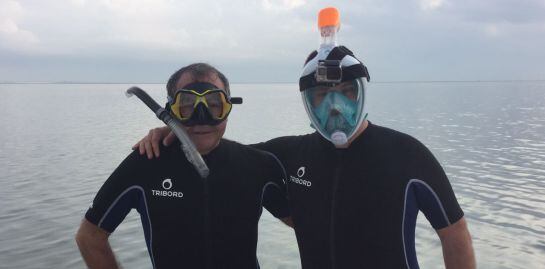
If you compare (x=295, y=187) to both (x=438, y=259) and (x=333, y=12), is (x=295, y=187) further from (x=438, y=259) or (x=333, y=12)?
(x=438, y=259)

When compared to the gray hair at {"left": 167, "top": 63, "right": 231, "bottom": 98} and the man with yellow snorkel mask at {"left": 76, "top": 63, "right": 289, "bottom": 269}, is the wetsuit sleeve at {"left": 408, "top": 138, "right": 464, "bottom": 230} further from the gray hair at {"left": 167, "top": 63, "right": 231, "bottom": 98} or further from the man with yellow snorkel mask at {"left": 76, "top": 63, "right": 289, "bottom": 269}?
the gray hair at {"left": 167, "top": 63, "right": 231, "bottom": 98}

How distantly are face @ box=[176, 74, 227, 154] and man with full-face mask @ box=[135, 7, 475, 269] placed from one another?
0.69m

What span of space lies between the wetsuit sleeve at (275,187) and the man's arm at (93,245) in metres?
1.25

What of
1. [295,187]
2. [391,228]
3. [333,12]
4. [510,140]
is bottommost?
[510,140]

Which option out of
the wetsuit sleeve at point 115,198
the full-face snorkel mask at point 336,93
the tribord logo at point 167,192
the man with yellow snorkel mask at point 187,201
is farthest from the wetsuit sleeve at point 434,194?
the wetsuit sleeve at point 115,198

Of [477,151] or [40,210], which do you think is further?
[477,151]

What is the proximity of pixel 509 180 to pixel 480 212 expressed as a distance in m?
5.14

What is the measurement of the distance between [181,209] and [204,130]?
0.61 meters

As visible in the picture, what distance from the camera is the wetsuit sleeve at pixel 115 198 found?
2.94 metres

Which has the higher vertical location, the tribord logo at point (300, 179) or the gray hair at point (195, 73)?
the gray hair at point (195, 73)

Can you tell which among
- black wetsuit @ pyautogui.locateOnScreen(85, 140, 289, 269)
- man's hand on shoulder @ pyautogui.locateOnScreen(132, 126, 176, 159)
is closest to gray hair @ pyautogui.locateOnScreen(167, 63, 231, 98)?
man's hand on shoulder @ pyautogui.locateOnScreen(132, 126, 176, 159)

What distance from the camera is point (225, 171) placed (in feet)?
10.4

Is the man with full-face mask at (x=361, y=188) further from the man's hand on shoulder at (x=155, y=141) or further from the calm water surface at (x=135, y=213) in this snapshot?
the calm water surface at (x=135, y=213)

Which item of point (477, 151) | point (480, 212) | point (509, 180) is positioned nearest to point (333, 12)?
point (480, 212)
